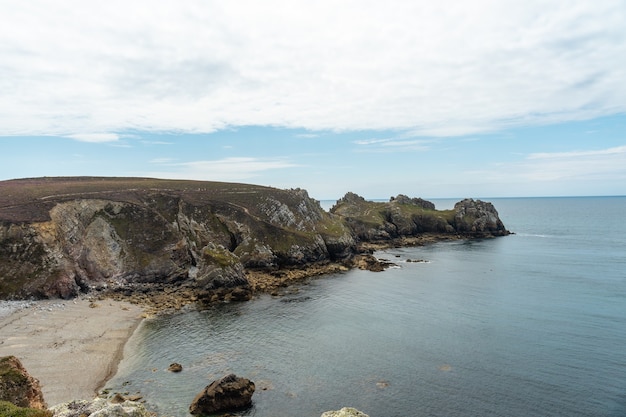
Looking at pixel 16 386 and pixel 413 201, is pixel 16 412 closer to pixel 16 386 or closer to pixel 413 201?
pixel 16 386

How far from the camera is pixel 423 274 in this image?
95.6 meters

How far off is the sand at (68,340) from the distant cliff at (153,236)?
7988mm

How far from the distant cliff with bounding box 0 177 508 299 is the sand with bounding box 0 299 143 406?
7988 mm

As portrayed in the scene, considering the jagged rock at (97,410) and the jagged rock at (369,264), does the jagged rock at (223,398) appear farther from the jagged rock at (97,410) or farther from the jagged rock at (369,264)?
the jagged rock at (369,264)

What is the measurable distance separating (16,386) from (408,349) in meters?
39.5

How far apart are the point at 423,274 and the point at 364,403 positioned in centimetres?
6319

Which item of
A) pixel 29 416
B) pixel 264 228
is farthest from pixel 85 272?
pixel 29 416

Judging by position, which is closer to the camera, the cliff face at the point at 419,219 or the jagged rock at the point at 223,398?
the jagged rock at the point at 223,398

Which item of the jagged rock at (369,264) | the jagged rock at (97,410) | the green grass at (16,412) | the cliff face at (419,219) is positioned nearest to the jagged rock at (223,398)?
the jagged rock at (97,410)

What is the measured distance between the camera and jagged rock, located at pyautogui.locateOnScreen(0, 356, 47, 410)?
2735 centimetres

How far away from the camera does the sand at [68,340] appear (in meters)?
40.8

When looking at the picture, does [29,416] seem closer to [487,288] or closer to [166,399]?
[166,399]

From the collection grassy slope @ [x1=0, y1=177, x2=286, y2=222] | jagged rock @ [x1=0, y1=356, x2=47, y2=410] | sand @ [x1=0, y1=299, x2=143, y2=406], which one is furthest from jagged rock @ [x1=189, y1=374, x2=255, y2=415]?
grassy slope @ [x1=0, y1=177, x2=286, y2=222]

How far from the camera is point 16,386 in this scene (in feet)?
92.1
